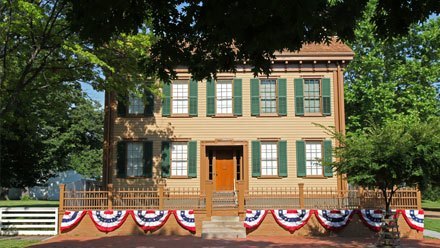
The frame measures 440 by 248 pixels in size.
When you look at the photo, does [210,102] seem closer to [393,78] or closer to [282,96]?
[282,96]

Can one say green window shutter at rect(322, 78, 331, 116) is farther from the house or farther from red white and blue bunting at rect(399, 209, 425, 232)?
red white and blue bunting at rect(399, 209, 425, 232)

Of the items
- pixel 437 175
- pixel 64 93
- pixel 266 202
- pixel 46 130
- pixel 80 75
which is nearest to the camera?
pixel 437 175

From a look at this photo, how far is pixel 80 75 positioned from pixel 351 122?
18314 millimetres

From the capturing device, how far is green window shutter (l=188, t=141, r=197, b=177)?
65.3 ft

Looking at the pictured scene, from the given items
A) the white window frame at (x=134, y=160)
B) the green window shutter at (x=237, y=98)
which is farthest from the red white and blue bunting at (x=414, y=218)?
the white window frame at (x=134, y=160)

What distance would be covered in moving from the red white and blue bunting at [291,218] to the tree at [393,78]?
12142 mm

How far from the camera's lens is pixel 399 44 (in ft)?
95.0

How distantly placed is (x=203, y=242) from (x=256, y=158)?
6.45 m

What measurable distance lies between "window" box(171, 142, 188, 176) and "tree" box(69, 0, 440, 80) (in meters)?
14.2

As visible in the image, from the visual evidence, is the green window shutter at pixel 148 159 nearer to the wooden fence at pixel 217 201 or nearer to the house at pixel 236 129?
the house at pixel 236 129

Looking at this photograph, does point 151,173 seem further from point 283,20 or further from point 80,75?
point 283,20

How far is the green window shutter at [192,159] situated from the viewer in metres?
19.9

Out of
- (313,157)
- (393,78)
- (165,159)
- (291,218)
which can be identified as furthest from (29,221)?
(393,78)

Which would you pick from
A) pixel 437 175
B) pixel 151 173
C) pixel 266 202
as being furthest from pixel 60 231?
pixel 437 175
